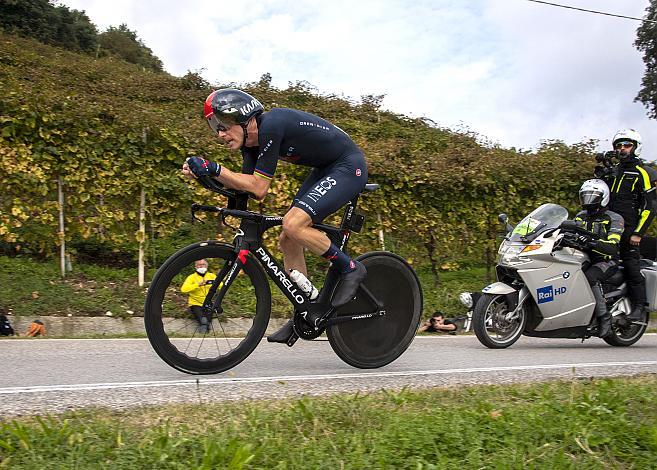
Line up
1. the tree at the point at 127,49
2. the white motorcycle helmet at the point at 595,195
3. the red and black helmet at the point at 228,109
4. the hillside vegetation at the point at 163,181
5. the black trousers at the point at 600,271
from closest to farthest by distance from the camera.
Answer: the red and black helmet at the point at 228,109 → the black trousers at the point at 600,271 → the white motorcycle helmet at the point at 595,195 → the hillside vegetation at the point at 163,181 → the tree at the point at 127,49

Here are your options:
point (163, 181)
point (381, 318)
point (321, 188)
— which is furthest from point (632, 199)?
point (163, 181)

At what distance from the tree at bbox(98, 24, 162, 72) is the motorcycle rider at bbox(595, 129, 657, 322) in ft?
112

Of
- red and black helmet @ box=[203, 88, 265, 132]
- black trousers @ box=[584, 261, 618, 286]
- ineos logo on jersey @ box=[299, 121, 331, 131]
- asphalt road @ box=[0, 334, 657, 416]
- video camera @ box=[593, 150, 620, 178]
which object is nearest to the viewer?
asphalt road @ box=[0, 334, 657, 416]

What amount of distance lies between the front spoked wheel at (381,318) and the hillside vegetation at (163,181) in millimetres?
4882

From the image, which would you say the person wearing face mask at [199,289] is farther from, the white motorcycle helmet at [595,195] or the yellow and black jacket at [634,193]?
the yellow and black jacket at [634,193]

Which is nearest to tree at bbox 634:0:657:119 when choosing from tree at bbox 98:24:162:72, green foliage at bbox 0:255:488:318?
tree at bbox 98:24:162:72

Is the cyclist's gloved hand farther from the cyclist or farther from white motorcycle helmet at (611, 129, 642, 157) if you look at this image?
white motorcycle helmet at (611, 129, 642, 157)

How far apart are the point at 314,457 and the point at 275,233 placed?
7.21 m

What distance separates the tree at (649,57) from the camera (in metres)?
46.3

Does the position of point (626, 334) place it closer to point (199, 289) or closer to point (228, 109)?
point (199, 289)

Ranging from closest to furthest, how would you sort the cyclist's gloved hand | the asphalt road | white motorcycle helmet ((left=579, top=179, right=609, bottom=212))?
the asphalt road → the cyclist's gloved hand → white motorcycle helmet ((left=579, top=179, right=609, bottom=212))

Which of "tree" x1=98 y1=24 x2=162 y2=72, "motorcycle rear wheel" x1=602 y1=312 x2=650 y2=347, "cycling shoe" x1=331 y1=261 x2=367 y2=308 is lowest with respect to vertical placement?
"motorcycle rear wheel" x1=602 y1=312 x2=650 y2=347

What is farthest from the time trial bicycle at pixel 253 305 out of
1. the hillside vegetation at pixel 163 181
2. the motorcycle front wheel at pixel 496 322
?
the hillside vegetation at pixel 163 181

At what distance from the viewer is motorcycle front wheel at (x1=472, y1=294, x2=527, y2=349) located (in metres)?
6.96
